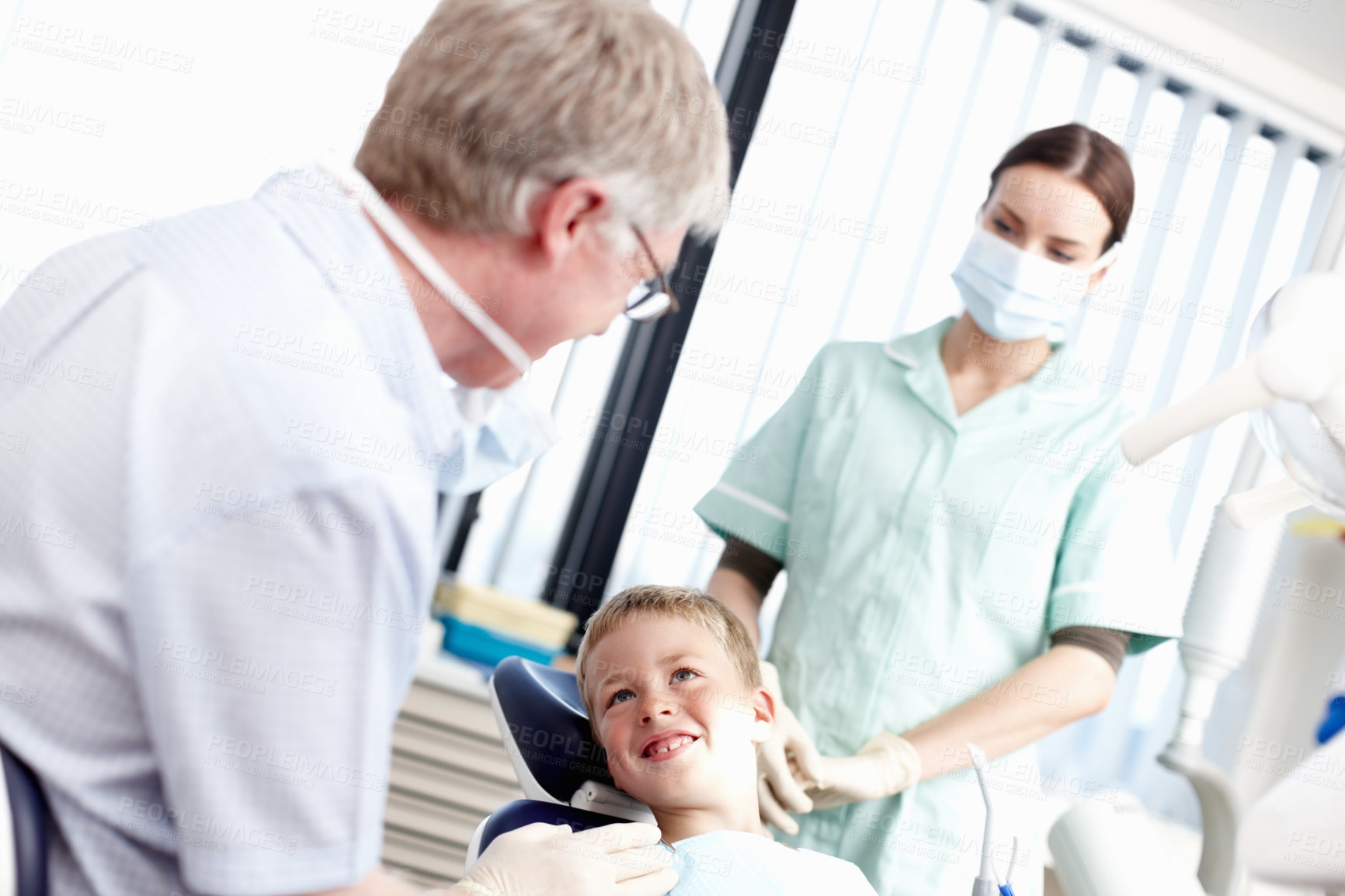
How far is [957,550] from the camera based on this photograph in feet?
5.31

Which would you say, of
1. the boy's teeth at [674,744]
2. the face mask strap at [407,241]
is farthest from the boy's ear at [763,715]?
the face mask strap at [407,241]

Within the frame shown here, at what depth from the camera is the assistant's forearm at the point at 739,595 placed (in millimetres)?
1697

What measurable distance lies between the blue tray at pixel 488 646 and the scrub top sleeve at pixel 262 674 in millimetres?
1835

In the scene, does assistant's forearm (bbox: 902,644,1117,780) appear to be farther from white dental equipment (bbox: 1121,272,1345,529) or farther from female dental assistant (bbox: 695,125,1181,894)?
white dental equipment (bbox: 1121,272,1345,529)

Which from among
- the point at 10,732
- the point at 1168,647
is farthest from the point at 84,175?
the point at 1168,647

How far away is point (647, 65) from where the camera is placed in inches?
36.9

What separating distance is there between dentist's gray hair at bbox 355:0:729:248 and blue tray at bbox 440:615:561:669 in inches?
69.1

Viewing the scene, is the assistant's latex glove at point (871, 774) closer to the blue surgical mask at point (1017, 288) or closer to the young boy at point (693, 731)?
the young boy at point (693, 731)

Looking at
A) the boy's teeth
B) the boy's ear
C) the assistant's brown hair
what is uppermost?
the assistant's brown hair

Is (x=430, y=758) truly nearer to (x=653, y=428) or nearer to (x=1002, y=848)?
(x=653, y=428)

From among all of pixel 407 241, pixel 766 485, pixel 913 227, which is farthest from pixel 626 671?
pixel 913 227

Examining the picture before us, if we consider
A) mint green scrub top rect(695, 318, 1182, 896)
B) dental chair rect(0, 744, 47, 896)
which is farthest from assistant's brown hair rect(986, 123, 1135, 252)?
dental chair rect(0, 744, 47, 896)

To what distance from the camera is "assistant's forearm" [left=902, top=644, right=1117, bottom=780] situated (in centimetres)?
151

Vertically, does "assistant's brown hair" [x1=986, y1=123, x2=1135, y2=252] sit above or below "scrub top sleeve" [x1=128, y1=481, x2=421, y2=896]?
above
